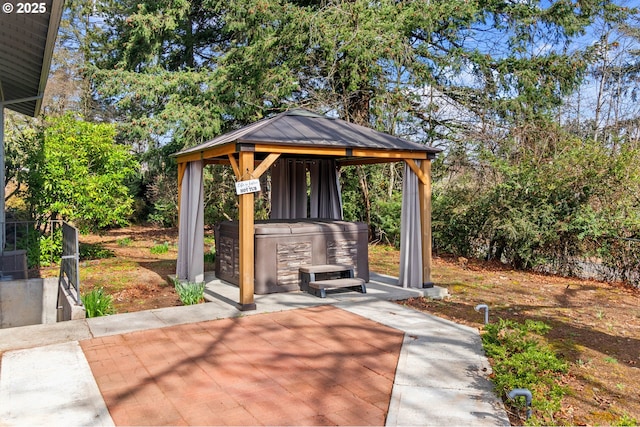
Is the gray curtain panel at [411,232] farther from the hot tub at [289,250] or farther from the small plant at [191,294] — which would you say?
the small plant at [191,294]

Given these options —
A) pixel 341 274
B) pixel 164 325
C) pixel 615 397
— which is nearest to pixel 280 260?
pixel 341 274

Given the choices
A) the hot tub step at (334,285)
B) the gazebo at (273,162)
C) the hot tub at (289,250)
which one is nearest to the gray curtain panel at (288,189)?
the gazebo at (273,162)

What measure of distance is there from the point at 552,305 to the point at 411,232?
2.28 metres

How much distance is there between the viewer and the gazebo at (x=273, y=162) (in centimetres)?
568

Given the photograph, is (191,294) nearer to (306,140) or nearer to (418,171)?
(306,140)

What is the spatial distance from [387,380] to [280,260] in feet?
11.0

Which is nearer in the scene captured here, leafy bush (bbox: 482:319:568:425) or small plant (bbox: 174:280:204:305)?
leafy bush (bbox: 482:319:568:425)

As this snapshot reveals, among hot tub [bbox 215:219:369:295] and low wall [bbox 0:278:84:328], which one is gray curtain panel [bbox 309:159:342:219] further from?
low wall [bbox 0:278:84:328]

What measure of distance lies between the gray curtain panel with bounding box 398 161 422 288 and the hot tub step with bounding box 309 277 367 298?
0.81m

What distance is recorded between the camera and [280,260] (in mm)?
6758

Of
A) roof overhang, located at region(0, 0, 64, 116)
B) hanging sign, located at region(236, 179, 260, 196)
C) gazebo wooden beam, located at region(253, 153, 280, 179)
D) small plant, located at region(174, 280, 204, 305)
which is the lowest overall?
small plant, located at region(174, 280, 204, 305)

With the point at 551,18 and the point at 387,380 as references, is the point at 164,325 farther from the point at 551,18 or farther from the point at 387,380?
the point at 551,18

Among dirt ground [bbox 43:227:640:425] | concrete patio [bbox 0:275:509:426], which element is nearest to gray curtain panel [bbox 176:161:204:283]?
dirt ground [bbox 43:227:640:425]

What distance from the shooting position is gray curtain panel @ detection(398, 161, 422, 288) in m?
7.03
